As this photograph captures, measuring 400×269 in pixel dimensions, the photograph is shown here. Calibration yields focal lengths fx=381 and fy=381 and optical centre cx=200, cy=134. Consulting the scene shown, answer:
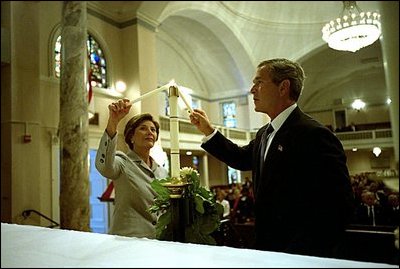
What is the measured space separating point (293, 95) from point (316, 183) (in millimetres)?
461

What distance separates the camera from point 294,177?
4.71 ft

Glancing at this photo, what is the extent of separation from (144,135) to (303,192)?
1.06 m

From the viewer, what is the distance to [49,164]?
9469 mm

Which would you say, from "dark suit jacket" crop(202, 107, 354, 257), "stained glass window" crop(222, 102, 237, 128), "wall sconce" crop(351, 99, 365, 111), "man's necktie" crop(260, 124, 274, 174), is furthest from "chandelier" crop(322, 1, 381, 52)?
"wall sconce" crop(351, 99, 365, 111)

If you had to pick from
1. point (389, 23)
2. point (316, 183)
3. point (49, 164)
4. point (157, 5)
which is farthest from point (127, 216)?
point (157, 5)

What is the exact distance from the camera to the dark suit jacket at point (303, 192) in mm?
1326

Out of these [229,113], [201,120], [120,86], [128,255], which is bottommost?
[128,255]

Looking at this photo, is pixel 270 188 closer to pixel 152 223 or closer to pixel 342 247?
pixel 342 247

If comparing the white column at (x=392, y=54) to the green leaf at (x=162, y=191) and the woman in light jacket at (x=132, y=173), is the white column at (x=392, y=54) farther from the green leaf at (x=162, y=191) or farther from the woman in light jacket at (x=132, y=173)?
the woman in light jacket at (x=132, y=173)

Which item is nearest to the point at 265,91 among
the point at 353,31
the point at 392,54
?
the point at 392,54

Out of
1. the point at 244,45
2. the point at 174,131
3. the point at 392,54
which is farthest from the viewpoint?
the point at 244,45

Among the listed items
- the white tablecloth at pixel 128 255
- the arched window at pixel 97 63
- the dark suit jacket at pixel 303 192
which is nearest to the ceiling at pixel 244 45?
the arched window at pixel 97 63

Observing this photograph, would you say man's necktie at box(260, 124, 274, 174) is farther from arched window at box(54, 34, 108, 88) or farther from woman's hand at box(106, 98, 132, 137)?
arched window at box(54, 34, 108, 88)

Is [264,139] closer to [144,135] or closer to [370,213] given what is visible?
[144,135]
